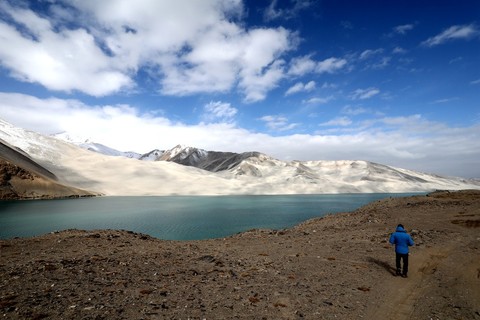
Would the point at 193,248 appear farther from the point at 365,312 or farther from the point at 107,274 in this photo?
the point at 365,312

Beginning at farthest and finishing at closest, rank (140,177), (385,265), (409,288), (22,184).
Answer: (140,177) < (22,184) < (385,265) < (409,288)

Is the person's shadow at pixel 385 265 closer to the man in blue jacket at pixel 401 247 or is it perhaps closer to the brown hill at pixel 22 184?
the man in blue jacket at pixel 401 247

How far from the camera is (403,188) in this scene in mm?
180500

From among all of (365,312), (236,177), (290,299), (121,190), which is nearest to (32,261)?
(290,299)

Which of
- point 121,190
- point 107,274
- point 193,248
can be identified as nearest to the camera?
point 107,274

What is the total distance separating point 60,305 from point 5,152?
380 ft

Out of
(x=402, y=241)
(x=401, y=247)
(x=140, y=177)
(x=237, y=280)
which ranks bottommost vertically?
(x=237, y=280)

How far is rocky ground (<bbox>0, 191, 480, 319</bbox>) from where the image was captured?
23.6 ft

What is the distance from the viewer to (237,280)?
9.59 metres

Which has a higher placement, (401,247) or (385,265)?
(401,247)

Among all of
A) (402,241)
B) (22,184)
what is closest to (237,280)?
(402,241)

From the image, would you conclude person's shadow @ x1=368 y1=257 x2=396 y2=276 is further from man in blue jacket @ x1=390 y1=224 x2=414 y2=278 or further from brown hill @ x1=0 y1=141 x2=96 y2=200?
brown hill @ x1=0 y1=141 x2=96 y2=200

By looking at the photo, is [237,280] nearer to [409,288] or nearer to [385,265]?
[409,288]

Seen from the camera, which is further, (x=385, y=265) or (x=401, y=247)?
(x=385, y=265)
